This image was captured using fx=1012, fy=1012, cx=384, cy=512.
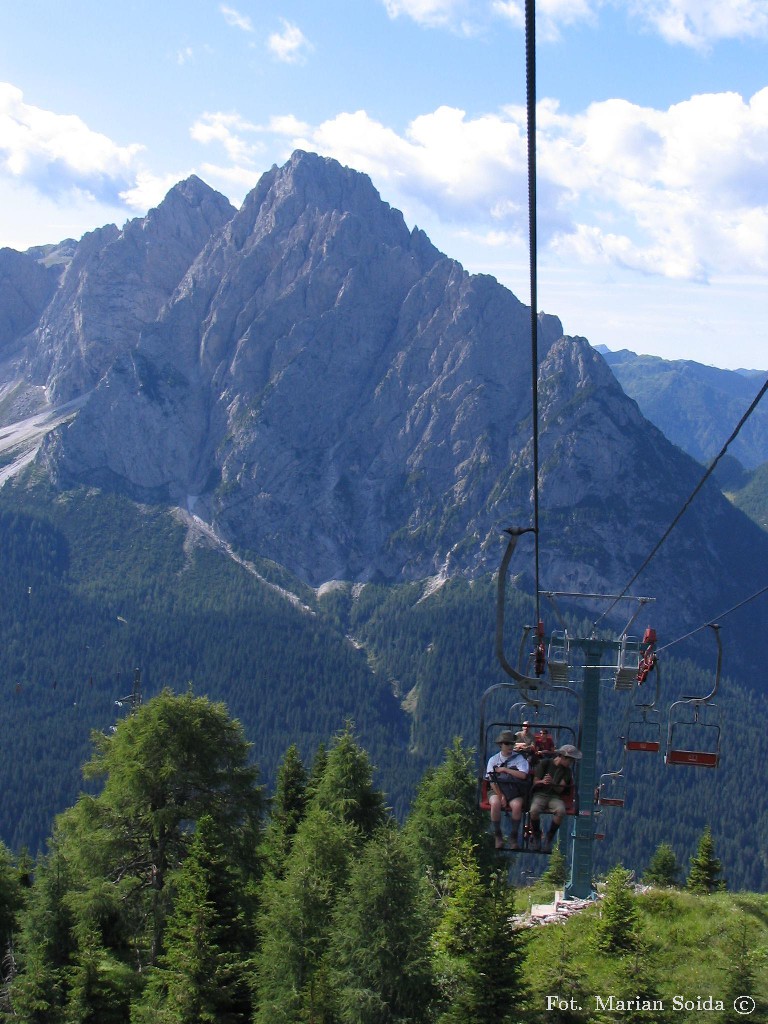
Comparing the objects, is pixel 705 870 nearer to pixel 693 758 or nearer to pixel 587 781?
pixel 587 781

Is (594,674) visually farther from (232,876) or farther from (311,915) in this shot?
(232,876)

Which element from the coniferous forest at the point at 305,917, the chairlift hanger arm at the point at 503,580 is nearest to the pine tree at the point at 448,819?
the coniferous forest at the point at 305,917

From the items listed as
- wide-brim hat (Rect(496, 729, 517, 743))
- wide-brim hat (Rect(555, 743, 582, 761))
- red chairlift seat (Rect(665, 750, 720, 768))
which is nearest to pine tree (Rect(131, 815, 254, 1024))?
red chairlift seat (Rect(665, 750, 720, 768))

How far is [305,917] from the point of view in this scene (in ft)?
106

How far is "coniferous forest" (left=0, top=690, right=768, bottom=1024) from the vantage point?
2864cm

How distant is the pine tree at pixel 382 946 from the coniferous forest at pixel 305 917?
56 millimetres

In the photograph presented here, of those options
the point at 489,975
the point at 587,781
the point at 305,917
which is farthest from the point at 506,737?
the point at 587,781

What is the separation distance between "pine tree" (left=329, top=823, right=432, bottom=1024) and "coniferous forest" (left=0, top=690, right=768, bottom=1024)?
0.06 m

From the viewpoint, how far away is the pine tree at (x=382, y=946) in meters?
28.3

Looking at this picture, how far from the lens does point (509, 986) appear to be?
27250 millimetres

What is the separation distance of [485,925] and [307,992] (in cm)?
585

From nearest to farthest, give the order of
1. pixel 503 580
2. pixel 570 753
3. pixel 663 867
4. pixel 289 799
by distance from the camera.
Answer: pixel 503 580, pixel 570 753, pixel 289 799, pixel 663 867

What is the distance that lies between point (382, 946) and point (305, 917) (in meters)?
4.70

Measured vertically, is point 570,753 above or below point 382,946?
above
